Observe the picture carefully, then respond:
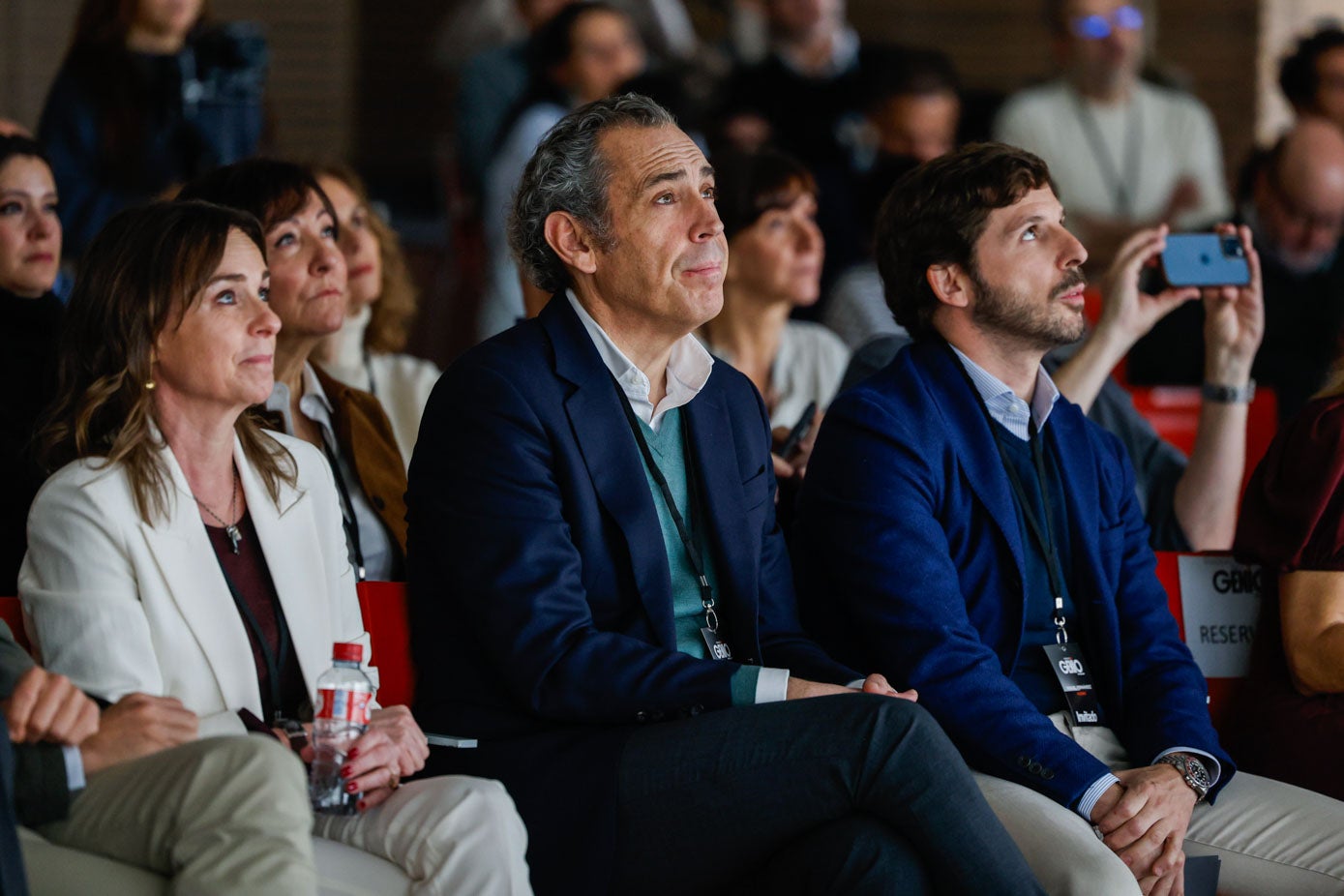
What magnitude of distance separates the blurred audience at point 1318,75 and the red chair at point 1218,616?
3161 millimetres

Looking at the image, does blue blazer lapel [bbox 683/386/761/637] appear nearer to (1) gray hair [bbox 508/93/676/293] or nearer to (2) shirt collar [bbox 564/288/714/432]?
(2) shirt collar [bbox 564/288/714/432]

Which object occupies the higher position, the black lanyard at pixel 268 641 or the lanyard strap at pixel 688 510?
the lanyard strap at pixel 688 510

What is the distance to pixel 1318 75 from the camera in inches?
246

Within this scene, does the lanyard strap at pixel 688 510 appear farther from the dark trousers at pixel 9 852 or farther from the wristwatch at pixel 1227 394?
the wristwatch at pixel 1227 394

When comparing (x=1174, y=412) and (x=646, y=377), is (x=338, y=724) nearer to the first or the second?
(x=646, y=377)

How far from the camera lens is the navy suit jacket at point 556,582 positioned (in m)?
2.61

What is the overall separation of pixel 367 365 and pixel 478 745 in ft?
5.31

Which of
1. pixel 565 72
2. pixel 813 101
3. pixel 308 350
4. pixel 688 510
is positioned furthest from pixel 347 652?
pixel 813 101

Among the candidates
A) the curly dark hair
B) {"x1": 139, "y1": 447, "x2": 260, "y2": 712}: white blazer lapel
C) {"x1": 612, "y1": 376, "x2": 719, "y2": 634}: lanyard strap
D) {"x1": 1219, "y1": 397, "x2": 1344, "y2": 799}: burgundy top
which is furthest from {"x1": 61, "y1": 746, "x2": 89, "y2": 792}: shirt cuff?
{"x1": 1219, "y1": 397, "x2": 1344, "y2": 799}: burgundy top

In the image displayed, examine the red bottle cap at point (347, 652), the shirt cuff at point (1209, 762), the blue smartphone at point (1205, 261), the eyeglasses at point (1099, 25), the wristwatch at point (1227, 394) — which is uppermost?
the eyeglasses at point (1099, 25)

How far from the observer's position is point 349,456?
352 centimetres

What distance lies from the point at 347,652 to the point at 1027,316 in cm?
143

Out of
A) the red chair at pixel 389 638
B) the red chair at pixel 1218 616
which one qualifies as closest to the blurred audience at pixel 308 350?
the red chair at pixel 389 638

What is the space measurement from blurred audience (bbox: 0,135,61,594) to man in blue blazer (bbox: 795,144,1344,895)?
1.46m
